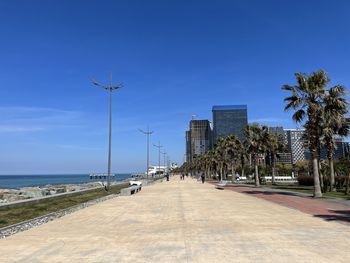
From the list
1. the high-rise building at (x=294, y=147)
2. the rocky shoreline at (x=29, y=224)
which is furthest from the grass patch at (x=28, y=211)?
the high-rise building at (x=294, y=147)

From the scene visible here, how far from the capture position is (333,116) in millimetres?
33719

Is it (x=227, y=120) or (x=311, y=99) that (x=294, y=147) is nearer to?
(x=227, y=120)

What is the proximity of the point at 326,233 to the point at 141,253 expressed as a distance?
566 cm

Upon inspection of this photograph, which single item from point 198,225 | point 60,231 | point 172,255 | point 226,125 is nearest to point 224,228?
point 198,225

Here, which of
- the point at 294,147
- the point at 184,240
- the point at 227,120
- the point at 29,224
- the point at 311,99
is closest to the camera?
the point at 184,240

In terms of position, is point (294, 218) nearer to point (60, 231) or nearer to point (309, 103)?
point (60, 231)

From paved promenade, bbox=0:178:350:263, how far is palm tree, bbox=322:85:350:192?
18437 millimetres

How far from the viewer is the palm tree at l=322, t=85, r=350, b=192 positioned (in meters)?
31.9

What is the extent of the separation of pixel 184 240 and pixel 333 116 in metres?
26.7

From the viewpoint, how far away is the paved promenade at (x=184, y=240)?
8.70 meters

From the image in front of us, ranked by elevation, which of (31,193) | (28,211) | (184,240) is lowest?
(184,240)

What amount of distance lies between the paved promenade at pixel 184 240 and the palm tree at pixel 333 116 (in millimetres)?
18437

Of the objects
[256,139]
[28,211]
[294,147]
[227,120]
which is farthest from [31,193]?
[294,147]

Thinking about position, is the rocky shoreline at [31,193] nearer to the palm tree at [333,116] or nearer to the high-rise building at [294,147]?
the palm tree at [333,116]
